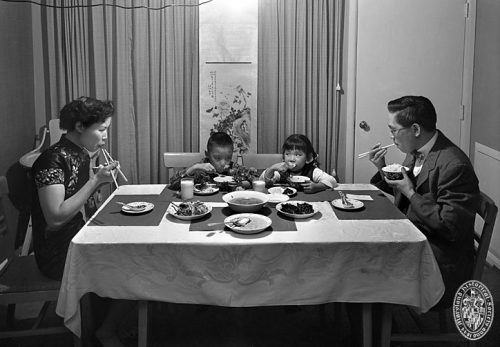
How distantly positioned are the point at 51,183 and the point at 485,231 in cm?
178

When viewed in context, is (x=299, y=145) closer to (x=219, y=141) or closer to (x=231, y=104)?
(x=219, y=141)

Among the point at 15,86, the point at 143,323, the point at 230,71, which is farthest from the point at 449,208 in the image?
the point at 15,86

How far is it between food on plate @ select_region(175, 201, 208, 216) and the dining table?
151 millimetres

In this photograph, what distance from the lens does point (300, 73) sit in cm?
422

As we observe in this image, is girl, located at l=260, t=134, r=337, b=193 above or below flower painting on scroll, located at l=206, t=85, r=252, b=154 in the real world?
below

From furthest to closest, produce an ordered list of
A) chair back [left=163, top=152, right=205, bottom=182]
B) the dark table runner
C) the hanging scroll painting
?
1. the hanging scroll painting
2. chair back [left=163, top=152, right=205, bottom=182]
3. the dark table runner

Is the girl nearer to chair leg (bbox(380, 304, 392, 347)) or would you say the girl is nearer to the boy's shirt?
the boy's shirt

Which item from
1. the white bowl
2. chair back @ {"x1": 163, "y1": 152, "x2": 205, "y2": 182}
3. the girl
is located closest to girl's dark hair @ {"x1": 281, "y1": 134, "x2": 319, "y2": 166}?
the girl

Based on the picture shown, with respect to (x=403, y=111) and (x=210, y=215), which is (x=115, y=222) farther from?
(x=403, y=111)

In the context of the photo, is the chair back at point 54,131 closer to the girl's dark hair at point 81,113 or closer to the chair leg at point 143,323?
the girl's dark hair at point 81,113

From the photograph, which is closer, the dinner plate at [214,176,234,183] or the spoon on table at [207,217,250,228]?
the spoon on table at [207,217,250,228]

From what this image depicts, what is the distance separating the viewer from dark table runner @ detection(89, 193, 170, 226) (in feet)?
8.08

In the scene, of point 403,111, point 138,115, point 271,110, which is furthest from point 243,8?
point 403,111

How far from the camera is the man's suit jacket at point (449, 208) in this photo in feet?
7.89
